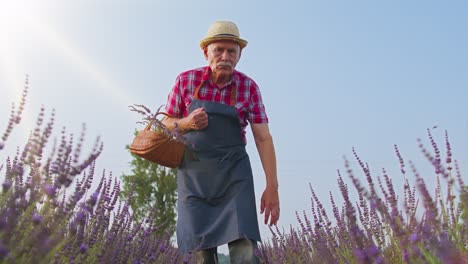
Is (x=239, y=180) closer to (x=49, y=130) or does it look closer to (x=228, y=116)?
(x=228, y=116)

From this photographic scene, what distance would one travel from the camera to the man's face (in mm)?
3561

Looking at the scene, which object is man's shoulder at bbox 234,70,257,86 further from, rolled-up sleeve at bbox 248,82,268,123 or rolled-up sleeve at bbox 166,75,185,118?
rolled-up sleeve at bbox 166,75,185,118

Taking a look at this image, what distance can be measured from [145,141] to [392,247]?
1.53 metres

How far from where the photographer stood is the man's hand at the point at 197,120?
3.43 m

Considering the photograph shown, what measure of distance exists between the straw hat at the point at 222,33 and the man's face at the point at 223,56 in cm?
3

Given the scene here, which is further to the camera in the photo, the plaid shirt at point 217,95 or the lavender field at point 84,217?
the plaid shirt at point 217,95

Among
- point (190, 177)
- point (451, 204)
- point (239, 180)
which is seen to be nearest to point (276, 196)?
point (239, 180)

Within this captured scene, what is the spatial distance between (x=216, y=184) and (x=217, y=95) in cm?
56

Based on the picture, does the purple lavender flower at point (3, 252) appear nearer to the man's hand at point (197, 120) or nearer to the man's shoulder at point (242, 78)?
the man's hand at point (197, 120)

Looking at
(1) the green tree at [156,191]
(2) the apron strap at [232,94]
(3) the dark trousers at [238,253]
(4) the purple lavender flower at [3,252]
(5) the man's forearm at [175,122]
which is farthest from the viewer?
(1) the green tree at [156,191]

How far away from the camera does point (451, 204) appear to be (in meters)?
2.48

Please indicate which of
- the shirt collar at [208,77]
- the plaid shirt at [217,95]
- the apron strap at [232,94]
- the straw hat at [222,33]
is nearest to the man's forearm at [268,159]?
the plaid shirt at [217,95]

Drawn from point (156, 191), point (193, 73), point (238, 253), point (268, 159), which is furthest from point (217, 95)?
point (156, 191)

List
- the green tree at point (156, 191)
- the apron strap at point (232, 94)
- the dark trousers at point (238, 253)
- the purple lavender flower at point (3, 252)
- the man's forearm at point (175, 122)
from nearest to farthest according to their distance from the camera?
1. the purple lavender flower at point (3, 252)
2. the dark trousers at point (238, 253)
3. the man's forearm at point (175, 122)
4. the apron strap at point (232, 94)
5. the green tree at point (156, 191)
